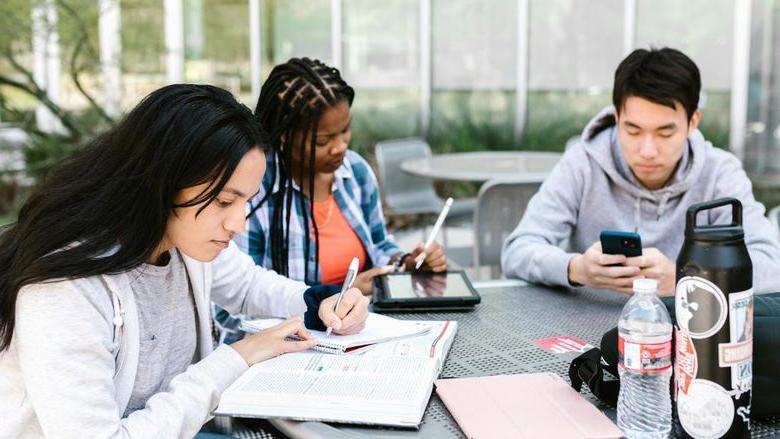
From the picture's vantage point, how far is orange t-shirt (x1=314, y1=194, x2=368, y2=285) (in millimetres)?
2547

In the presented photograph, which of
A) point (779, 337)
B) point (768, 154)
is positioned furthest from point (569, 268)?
point (768, 154)

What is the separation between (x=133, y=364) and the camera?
1.44 metres

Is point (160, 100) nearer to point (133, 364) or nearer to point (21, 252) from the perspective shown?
point (21, 252)

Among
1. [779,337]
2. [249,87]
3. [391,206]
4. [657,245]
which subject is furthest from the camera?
[249,87]

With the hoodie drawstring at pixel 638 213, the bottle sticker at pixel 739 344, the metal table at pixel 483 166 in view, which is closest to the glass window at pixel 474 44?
the metal table at pixel 483 166

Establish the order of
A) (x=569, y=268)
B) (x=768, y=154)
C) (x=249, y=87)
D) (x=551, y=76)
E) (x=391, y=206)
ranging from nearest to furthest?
(x=569, y=268) < (x=391, y=206) < (x=768, y=154) < (x=551, y=76) < (x=249, y=87)

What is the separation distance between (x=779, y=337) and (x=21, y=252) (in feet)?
3.87

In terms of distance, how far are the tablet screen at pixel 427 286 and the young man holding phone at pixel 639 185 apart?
24cm

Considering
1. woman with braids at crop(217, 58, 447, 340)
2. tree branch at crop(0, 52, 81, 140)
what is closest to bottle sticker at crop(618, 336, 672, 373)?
woman with braids at crop(217, 58, 447, 340)

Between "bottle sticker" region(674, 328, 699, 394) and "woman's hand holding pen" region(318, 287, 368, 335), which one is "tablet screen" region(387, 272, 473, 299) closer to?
"woman's hand holding pen" region(318, 287, 368, 335)

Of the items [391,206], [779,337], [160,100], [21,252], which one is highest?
[160,100]

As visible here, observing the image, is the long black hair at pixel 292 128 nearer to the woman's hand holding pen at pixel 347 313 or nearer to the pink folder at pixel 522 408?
the woman's hand holding pen at pixel 347 313

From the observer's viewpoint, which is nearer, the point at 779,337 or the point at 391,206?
the point at 779,337

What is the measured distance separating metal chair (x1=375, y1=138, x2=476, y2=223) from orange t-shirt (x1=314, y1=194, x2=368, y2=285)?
2746 mm
